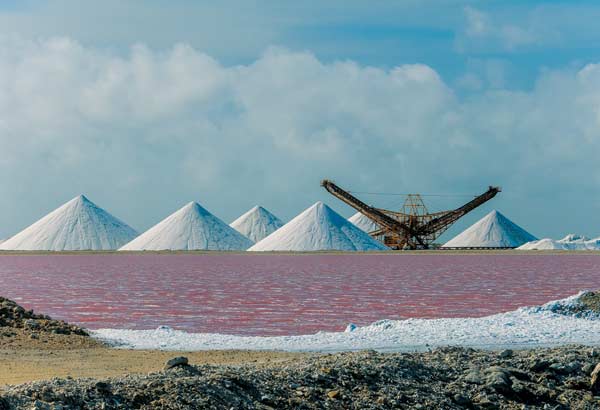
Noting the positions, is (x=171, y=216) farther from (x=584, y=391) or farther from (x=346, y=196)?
(x=584, y=391)

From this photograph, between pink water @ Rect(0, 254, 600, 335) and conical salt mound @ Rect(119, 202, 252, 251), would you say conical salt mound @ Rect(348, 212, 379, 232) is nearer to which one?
conical salt mound @ Rect(119, 202, 252, 251)

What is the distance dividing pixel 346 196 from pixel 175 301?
37.7 metres

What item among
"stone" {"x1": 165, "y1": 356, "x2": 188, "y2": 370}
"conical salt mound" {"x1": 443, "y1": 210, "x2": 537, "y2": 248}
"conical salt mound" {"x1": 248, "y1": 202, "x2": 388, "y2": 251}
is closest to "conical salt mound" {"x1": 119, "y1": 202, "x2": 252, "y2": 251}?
"conical salt mound" {"x1": 248, "y1": 202, "x2": 388, "y2": 251}

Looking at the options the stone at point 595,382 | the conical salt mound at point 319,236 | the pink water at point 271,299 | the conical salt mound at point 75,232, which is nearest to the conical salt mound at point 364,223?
the conical salt mound at point 75,232

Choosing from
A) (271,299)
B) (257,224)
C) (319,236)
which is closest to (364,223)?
(257,224)

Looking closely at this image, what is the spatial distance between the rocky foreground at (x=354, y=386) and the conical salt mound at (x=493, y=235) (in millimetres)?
69935

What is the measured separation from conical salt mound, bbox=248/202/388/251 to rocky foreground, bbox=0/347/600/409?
51.4 meters

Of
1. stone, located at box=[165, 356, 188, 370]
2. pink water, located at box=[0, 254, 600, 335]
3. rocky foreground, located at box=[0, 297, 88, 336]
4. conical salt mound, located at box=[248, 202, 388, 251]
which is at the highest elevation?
conical salt mound, located at box=[248, 202, 388, 251]

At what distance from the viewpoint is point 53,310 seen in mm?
14695

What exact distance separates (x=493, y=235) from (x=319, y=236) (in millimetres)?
23500

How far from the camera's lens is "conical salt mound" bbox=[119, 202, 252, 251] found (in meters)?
65.4

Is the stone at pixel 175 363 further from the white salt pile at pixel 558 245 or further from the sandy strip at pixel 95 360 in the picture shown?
the white salt pile at pixel 558 245

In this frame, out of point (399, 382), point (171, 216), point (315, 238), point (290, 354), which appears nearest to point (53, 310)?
point (290, 354)

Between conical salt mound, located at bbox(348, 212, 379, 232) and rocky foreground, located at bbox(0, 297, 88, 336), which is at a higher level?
conical salt mound, located at bbox(348, 212, 379, 232)
